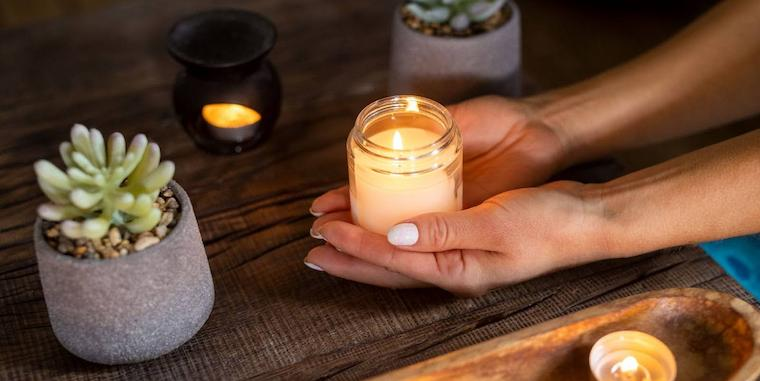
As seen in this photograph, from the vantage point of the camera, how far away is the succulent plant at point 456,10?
1016mm

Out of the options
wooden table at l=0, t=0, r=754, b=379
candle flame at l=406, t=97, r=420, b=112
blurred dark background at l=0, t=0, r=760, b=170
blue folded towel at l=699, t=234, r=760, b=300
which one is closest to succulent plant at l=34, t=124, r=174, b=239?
wooden table at l=0, t=0, r=754, b=379

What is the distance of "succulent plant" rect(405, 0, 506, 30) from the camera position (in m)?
1.02

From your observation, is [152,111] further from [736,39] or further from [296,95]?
[736,39]

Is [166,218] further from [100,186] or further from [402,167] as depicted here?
[402,167]

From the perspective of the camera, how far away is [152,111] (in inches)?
44.1

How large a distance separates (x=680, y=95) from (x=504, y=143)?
217mm

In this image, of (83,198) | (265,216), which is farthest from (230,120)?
(83,198)

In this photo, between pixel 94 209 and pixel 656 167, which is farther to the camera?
pixel 656 167

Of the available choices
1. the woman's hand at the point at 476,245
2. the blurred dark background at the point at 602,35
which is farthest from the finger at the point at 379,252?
the blurred dark background at the point at 602,35

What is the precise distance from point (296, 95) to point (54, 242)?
487 mm

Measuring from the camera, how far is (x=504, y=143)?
98cm

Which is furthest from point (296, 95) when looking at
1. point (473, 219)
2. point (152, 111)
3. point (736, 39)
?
point (736, 39)

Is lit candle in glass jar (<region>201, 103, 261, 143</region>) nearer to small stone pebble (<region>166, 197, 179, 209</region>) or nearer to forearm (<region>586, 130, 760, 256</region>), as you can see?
small stone pebble (<region>166, 197, 179, 209</region>)

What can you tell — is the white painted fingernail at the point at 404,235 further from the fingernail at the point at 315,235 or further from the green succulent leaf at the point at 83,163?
the green succulent leaf at the point at 83,163
